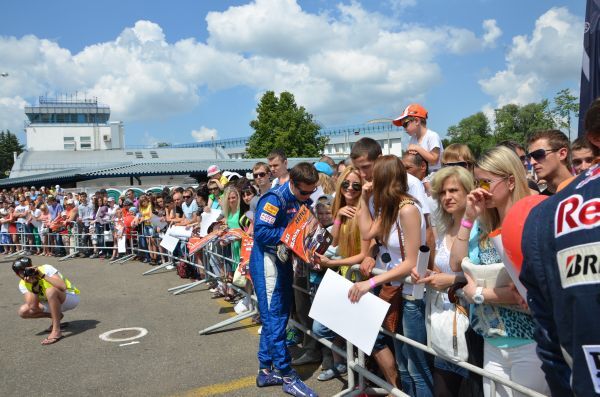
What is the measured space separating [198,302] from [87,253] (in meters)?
8.67

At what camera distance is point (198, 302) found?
769 centimetres

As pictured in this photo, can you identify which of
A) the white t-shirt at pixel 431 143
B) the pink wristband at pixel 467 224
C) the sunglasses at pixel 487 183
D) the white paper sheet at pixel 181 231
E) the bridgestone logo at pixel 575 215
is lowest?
the white paper sheet at pixel 181 231

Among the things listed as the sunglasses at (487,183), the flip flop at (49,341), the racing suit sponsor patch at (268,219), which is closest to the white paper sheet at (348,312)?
the racing suit sponsor patch at (268,219)

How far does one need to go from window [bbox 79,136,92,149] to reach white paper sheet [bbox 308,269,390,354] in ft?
289

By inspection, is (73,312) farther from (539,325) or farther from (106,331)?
(539,325)

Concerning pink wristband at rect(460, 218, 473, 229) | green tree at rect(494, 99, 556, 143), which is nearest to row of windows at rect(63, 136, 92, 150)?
green tree at rect(494, 99, 556, 143)

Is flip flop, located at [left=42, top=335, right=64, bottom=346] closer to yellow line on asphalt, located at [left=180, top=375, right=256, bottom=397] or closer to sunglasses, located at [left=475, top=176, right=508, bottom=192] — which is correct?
yellow line on asphalt, located at [left=180, top=375, right=256, bottom=397]

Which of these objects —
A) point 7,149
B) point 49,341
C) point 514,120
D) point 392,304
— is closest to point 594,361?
point 392,304

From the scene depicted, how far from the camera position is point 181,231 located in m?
9.36

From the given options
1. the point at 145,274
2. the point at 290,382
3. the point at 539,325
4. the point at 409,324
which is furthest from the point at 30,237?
the point at 539,325

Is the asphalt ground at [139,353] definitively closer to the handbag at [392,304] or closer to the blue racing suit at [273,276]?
the blue racing suit at [273,276]

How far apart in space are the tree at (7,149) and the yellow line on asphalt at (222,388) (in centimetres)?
10338

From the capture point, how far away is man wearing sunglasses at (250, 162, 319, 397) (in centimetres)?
422

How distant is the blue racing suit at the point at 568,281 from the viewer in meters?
1.24
